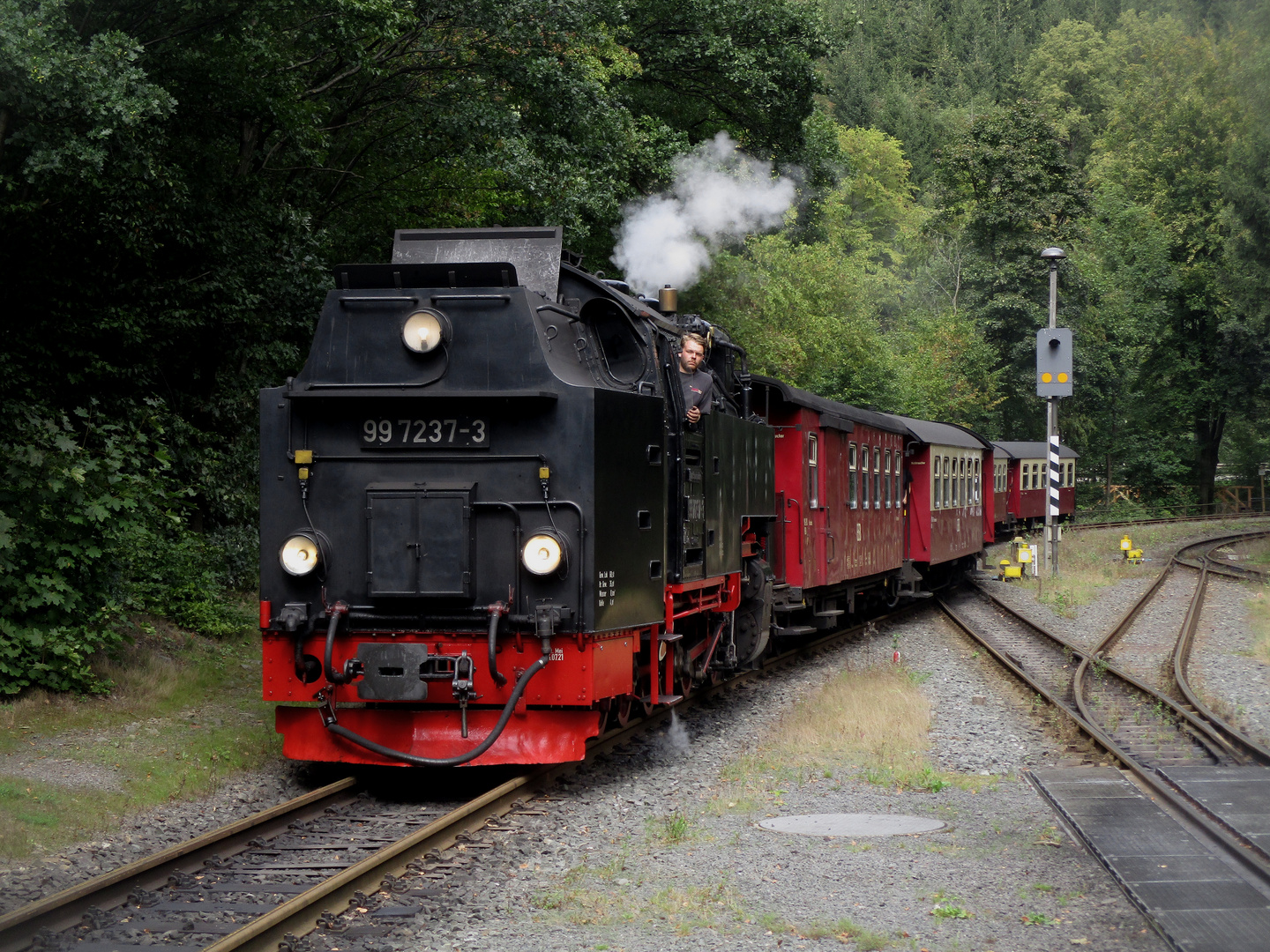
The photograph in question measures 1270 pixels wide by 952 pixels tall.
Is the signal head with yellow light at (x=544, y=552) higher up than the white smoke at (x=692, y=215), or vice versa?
the white smoke at (x=692, y=215)

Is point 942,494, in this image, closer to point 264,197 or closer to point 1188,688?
point 1188,688

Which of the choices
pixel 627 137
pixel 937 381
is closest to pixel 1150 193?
pixel 937 381

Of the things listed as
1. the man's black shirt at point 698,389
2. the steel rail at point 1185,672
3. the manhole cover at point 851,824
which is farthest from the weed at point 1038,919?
the man's black shirt at point 698,389

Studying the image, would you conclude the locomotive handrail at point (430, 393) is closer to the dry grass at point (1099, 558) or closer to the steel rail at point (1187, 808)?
the steel rail at point (1187, 808)

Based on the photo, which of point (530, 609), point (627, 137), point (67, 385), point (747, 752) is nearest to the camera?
point (530, 609)

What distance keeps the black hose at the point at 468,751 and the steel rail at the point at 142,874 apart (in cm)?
39

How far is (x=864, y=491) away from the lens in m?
17.1

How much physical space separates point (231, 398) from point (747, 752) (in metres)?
9.52

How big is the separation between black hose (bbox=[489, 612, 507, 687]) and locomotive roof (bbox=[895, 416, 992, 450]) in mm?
14192

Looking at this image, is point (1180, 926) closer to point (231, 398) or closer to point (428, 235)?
point (428, 235)

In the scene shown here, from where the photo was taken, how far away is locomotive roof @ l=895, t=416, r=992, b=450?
20.8 meters

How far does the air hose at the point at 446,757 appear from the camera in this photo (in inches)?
286

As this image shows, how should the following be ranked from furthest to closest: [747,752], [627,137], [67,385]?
[627,137] < [67,385] < [747,752]

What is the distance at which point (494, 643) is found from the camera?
7.23 metres
